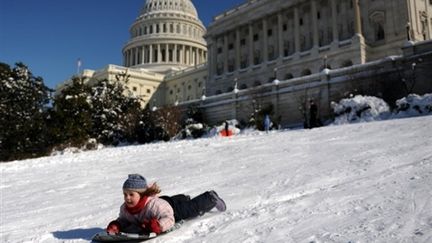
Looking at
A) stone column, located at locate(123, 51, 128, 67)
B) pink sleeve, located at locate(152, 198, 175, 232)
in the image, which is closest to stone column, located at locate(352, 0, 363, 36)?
pink sleeve, located at locate(152, 198, 175, 232)

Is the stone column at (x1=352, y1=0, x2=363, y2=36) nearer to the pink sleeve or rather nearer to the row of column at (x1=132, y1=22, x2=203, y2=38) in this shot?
the pink sleeve

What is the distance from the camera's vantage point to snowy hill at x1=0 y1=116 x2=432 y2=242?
13.4 feet

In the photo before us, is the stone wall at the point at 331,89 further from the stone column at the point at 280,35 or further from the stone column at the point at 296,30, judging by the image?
the stone column at the point at 280,35

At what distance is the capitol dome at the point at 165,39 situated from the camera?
93188mm

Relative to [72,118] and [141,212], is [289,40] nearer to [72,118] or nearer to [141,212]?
[72,118]

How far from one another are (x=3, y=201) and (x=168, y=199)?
5507 mm

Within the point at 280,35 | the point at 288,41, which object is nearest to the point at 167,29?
the point at 280,35

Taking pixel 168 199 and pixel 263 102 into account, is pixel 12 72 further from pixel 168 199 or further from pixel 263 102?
pixel 168 199

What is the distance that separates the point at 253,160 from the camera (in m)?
9.90

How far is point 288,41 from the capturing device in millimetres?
53750

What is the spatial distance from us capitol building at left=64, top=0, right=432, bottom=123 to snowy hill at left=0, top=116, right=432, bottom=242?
29018 mm

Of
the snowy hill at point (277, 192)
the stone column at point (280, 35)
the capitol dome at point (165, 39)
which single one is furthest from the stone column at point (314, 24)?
the capitol dome at point (165, 39)

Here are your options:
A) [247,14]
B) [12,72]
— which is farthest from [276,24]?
[12,72]

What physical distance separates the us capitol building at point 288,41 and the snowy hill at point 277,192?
2902 centimetres
